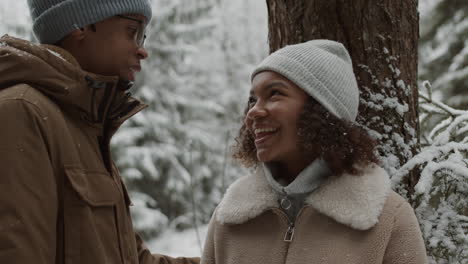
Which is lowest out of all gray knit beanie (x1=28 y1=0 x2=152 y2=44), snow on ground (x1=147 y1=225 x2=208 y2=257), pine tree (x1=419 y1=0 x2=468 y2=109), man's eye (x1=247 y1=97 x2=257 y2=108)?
snow on ground (x1=147 y1=225 x2=208 y2=257)

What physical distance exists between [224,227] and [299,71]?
80 cm

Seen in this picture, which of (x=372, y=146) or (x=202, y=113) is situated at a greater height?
(x=372, y=146)

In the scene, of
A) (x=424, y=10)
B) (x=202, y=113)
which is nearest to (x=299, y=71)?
(x=424, y=10)

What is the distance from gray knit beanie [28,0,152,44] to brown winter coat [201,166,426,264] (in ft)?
3.27

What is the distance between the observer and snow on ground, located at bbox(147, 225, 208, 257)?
10820 mm

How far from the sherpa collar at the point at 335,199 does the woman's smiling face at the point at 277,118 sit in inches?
7.2

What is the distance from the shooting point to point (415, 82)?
306 cm

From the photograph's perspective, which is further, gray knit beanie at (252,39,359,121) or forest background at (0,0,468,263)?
forest background at (0,0,468,263)

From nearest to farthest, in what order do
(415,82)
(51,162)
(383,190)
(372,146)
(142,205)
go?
(51,162) → (383,190) → (372,146) → (415,82) → (142,205)

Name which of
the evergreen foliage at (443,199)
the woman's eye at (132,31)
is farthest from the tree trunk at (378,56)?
the woman's eye at (132,31)

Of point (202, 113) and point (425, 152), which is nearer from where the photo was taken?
point (425, 152)

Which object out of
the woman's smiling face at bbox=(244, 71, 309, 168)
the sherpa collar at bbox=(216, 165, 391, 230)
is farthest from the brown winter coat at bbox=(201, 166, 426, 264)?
A: the woman's smiling face at bbox=(244, 71, 309, 168)

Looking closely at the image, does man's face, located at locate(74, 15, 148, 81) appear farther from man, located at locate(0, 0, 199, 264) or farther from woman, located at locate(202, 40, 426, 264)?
woman, located at locate(202, 40, 426, 264)

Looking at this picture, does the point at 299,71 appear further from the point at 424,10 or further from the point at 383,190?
the point at 424,10
